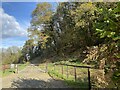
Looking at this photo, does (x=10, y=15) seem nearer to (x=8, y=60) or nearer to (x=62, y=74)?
(x=8, y=60)

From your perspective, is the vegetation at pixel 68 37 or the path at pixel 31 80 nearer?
the vegetation at pixel 68 37

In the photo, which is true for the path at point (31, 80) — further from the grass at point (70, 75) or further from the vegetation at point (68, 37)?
the vegetation at point (68, 37)

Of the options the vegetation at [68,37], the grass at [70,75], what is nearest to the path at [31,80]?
the grass at [70,75]

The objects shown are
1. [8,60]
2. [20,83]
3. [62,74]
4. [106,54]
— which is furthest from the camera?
[62,74]

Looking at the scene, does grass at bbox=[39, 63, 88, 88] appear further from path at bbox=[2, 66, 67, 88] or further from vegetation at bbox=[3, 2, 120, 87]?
vegetation at bbox=[3, 2, 120, 87]

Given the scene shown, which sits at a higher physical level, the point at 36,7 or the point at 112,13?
the point at 36,7

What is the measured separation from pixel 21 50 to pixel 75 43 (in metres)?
2.46

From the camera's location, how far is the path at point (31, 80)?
3.51m

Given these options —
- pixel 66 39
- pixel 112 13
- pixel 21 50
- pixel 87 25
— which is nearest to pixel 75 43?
pixel 66 39

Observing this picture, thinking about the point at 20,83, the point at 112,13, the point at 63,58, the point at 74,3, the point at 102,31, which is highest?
the point at 74,3

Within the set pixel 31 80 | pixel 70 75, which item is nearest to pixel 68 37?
pixel 70 75

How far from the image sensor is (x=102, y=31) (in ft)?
4.15

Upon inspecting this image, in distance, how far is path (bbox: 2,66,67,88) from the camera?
351 centimetres

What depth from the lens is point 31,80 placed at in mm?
3955
